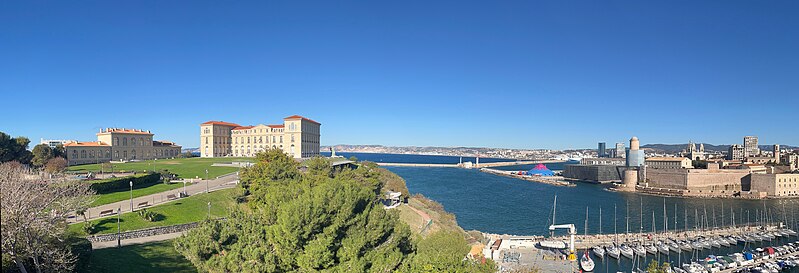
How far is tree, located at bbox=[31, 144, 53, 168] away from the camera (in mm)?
37062

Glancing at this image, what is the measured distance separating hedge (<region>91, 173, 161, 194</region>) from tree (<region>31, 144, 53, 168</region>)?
41.3 feet

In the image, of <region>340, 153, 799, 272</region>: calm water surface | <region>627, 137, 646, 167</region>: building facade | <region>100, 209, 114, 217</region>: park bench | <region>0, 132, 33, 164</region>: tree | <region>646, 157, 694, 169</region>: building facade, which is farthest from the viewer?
<region>627, 137, 646, 167</region>: building facade

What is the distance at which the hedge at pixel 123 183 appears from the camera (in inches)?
987

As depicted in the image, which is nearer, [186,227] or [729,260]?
[186,227]

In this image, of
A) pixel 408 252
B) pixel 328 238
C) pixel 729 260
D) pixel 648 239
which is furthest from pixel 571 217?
pixel 328 238

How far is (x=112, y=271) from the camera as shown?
46.8 feet

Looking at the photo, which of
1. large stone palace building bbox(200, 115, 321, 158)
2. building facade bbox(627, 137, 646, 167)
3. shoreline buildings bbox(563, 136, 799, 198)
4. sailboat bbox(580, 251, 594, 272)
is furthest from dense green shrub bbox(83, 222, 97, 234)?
building facade bbox(627, 137, 646, 167)

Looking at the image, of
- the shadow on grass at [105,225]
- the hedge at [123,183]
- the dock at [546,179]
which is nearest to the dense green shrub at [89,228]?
the shadow on grass at [105,225]

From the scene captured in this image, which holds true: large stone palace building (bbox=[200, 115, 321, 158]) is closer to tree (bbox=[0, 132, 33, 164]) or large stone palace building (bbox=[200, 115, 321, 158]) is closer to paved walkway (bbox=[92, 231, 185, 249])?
tree (bbox=[0, 132, 33, 164])

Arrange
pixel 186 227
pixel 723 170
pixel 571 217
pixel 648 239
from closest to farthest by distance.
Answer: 1. pixel 186 227
2. pixel 648 239
3. pixel 571 217
4. pixel 723 170

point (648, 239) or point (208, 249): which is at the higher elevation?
point (208, 249)

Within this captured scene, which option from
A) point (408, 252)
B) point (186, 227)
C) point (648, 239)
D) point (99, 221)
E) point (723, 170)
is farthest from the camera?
point (723, 170)

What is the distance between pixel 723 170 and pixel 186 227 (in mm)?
74222

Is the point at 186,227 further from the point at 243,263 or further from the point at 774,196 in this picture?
the point at 774,196
